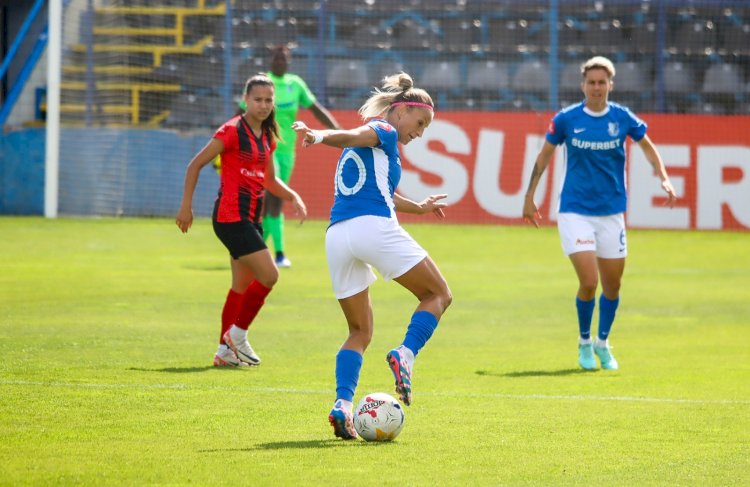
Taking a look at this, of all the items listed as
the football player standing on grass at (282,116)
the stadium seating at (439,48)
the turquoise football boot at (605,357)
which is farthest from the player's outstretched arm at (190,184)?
the stadium seating at (439,48)

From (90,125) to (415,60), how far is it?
279 inches

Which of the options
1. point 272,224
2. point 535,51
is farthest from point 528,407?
point 535,51

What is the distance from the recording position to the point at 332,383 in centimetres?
866

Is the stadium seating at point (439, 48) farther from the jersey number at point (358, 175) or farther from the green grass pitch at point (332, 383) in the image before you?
the jersey number at point (358, 175)

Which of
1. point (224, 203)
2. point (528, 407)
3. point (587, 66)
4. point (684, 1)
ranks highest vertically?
point (684, 1)

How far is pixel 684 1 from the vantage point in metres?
27.0

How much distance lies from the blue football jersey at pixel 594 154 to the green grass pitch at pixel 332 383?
4.13ft

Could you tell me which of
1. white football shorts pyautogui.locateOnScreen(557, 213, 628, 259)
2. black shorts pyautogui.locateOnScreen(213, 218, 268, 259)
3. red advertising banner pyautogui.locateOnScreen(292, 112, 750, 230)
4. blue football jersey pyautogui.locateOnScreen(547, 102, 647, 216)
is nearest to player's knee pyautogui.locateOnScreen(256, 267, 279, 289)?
black shorts pyautogui.locateOnScreen(213, 218, 268, 259)

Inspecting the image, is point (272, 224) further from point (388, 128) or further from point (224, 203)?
point (388, 128)

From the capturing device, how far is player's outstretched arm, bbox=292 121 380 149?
6203 millimetres

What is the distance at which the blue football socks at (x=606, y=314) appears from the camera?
1012cm

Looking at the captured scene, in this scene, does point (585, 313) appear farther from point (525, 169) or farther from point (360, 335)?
point (525, 169)

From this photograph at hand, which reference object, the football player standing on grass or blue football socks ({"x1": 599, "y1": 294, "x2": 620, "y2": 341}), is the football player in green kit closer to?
the football player standing on grass

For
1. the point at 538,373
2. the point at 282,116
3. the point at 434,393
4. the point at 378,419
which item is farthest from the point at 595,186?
the point at 282,116
